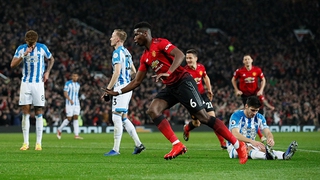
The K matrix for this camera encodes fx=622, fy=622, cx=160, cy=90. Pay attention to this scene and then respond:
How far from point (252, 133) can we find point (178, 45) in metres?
28.7

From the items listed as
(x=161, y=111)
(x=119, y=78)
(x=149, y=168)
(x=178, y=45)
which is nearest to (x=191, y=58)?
(x=119, y=78)

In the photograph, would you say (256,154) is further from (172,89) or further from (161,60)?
(161,60)

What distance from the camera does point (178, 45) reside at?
4025 centimetres

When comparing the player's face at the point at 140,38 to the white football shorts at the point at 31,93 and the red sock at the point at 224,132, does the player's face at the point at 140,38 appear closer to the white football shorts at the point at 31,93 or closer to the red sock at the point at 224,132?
the red sock at the point at 224,132

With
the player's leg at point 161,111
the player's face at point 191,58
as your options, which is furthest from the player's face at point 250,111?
the player's face at point 191,58

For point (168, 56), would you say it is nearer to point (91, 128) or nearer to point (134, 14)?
point (91, 128)

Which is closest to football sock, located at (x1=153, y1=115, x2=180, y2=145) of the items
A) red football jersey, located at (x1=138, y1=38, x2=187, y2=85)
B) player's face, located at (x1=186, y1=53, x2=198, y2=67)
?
red football jersey, located at (x1=138, y1=38, x2=187, y2=85)

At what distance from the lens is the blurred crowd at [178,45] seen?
1251 inches

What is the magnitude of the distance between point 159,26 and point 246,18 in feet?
25.6

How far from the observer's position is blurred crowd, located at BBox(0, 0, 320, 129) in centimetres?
3177

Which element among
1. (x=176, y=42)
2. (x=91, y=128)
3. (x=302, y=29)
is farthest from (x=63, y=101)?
(x=302, y=29)

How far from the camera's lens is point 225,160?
1106cm

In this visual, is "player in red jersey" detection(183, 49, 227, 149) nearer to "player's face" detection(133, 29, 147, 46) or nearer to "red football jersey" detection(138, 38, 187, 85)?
"red football jersey" detection(138, 38, 187, 85)

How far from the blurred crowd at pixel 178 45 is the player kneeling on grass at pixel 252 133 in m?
18.6
